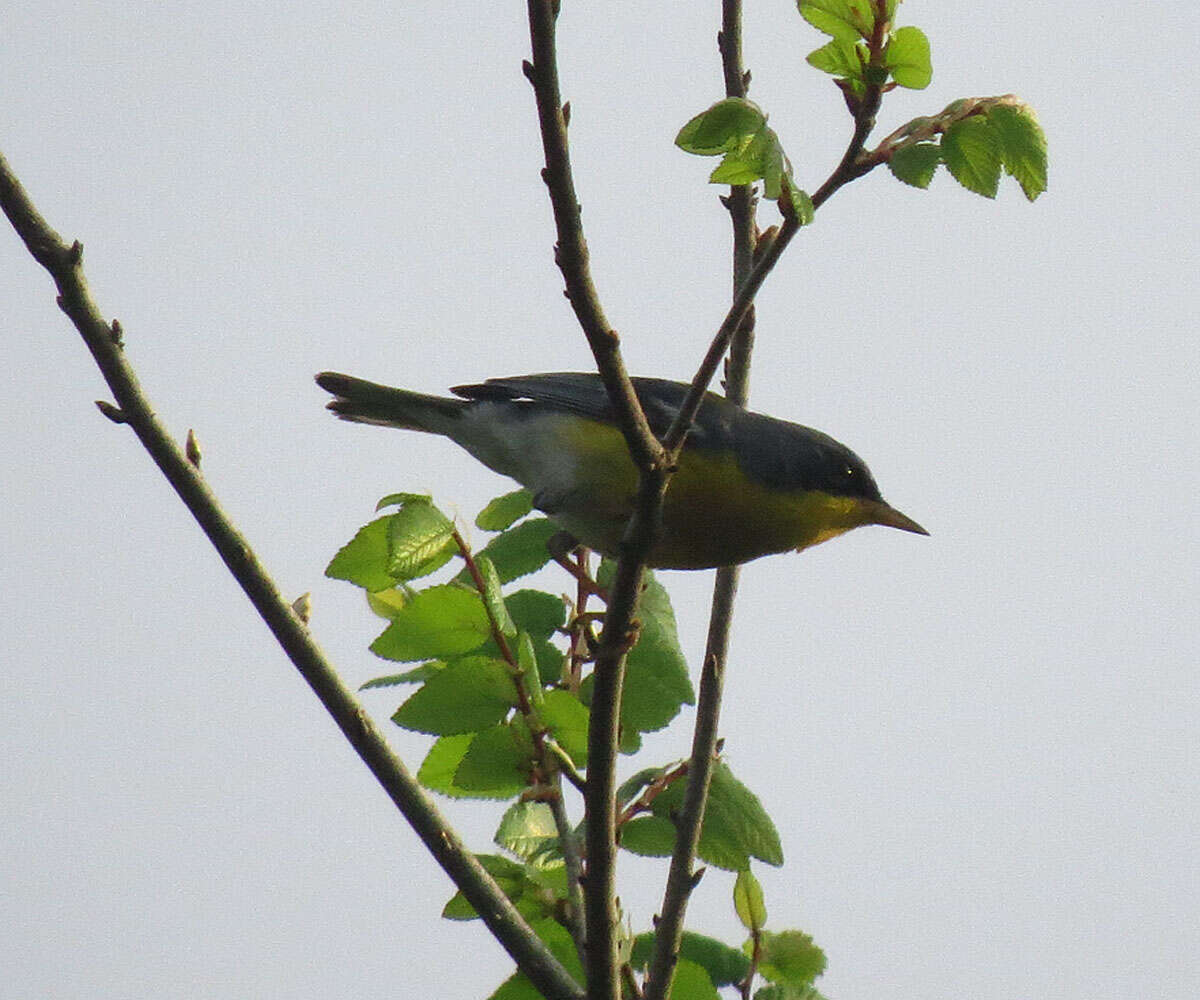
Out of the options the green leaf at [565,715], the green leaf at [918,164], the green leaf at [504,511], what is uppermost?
the green leaf at [918,164]

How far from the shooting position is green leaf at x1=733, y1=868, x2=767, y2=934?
3377mm

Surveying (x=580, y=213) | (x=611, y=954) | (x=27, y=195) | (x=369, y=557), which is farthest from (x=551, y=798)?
(x=27, y=195)

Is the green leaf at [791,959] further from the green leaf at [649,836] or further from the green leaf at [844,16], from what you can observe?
the green leaf at [844,16]

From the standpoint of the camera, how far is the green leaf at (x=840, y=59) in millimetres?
2486

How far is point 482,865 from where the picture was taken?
2.99m

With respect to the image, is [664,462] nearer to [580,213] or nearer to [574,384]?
[580,213]

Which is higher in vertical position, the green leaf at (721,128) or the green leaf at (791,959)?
the green leaf at (721,128)

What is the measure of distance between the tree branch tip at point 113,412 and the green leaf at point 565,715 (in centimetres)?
105

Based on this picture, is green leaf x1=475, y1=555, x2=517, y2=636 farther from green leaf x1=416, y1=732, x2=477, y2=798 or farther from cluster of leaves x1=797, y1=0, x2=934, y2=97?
cluster of leaves x1=797, y1=0, x2=934, y2=97

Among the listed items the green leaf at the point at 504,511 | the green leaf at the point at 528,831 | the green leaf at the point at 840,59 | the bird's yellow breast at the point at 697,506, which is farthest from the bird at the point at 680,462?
the green leaf at the point at 840,59

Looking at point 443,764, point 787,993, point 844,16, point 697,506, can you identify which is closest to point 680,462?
point 697,506

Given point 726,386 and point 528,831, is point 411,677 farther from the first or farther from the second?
point 726,386

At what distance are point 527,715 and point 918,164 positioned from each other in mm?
1383

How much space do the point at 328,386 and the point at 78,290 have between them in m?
3.39
